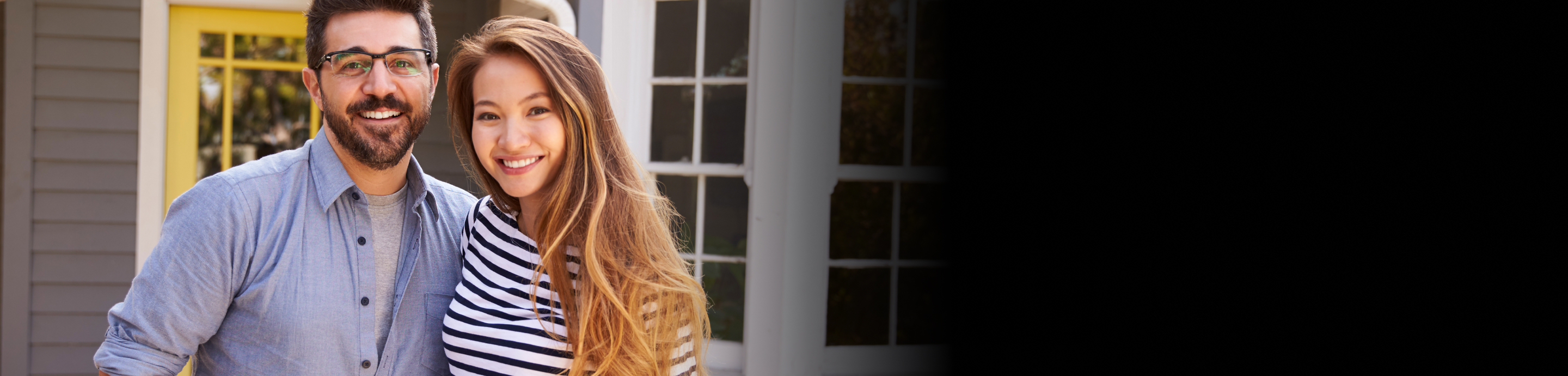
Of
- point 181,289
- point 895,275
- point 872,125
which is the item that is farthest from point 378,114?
point 895,275

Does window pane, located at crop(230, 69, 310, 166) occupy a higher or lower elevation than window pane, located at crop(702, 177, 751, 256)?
higher

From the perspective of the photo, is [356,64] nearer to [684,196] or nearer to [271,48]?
[684,196]

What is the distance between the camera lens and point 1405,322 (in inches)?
23.0

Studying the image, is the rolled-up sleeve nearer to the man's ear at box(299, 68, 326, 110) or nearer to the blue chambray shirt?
the blue chambray shirt

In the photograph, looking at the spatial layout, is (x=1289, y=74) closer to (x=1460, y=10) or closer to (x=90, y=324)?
(x=1460, y=10)

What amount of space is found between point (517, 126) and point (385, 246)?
395mm

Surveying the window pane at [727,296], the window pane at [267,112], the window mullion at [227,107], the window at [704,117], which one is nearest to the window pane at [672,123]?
the window at [704,117]

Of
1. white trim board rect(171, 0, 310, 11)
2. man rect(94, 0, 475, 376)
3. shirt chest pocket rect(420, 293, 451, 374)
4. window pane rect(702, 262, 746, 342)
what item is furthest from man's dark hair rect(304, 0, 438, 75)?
white trim board rect(171, 0, 310, 11)

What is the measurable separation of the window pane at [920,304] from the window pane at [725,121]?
714 millimetres

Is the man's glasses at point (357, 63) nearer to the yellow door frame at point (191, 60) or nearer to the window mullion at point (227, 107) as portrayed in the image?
the yellow door frame at point (191, 60)

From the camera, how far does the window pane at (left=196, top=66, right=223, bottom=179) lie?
2773 mm

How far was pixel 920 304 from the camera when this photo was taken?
8.47 feet

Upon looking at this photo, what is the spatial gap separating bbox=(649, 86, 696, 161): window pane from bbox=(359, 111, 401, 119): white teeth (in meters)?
1.22

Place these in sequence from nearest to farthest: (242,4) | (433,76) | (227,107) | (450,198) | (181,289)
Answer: (181,289), (433,76), (450,198), (242,4), (227,107)
